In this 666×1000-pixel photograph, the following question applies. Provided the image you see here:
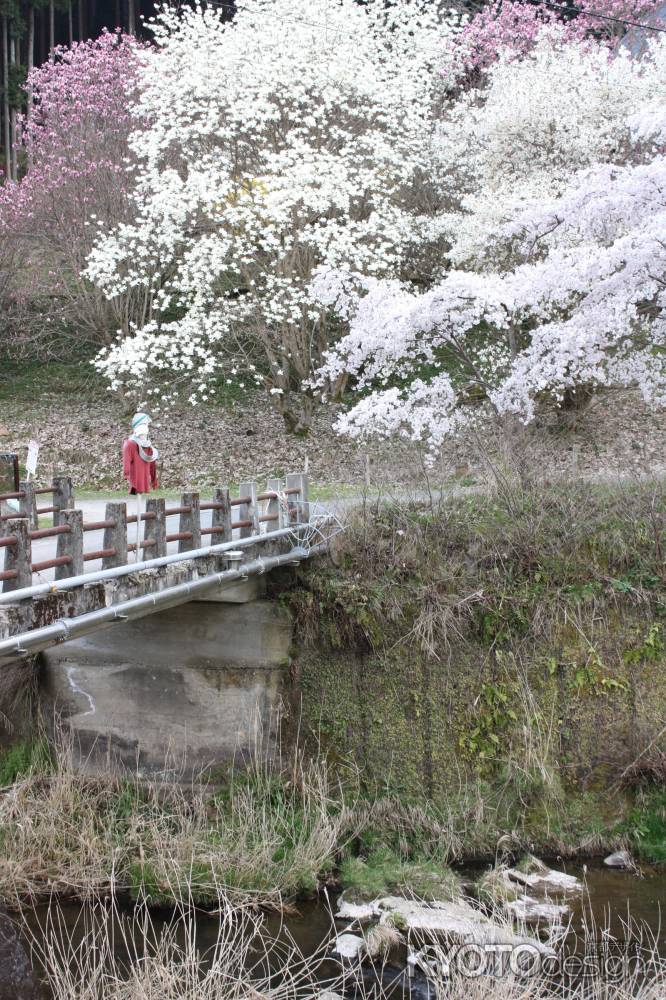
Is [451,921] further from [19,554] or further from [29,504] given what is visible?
[29,504]

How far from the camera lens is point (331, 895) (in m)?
9.84

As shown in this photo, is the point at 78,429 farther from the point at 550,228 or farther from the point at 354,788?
the point at 354,788

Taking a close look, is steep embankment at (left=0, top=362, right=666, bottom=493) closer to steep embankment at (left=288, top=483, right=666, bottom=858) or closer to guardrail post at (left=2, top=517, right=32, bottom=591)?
steep embankment at (left=288, top=483, right=666, bottom=858)

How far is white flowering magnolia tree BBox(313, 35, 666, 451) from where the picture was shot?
12750 mm

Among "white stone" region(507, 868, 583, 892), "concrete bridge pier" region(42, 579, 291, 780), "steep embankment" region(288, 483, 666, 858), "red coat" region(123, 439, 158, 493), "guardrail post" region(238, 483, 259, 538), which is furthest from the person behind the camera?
"concrete bridge pier" region(42, 579, 291, 780)

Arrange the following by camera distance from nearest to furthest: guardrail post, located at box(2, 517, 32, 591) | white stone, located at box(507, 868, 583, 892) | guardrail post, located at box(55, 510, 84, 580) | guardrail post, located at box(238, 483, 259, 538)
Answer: guardrail post, located at box(2, 517, 32, 591) → guardrail post, located at box(55, 510, 84, 580) → white stone, located at box(507, 868, 583, 892) → guardrail post, located at box(238, 483, 259, 538)

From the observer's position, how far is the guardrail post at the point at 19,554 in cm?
698

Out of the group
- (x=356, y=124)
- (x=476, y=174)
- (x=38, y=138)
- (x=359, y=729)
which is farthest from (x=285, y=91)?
(x=359, y=729)

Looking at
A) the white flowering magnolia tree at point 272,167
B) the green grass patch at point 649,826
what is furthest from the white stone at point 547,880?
the white flowering magnolia tree at point 272,167

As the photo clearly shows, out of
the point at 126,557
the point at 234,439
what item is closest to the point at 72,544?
the point at 126,557

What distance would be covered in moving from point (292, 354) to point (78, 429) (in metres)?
5.59

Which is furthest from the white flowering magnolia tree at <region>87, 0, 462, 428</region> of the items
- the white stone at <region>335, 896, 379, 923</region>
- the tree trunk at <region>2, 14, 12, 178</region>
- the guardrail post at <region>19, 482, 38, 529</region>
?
the tree trunk at <region>2, 14, 12, 178</region>

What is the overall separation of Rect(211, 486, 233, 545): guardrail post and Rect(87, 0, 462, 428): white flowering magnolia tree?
334 inches

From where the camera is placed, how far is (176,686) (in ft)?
38.9
